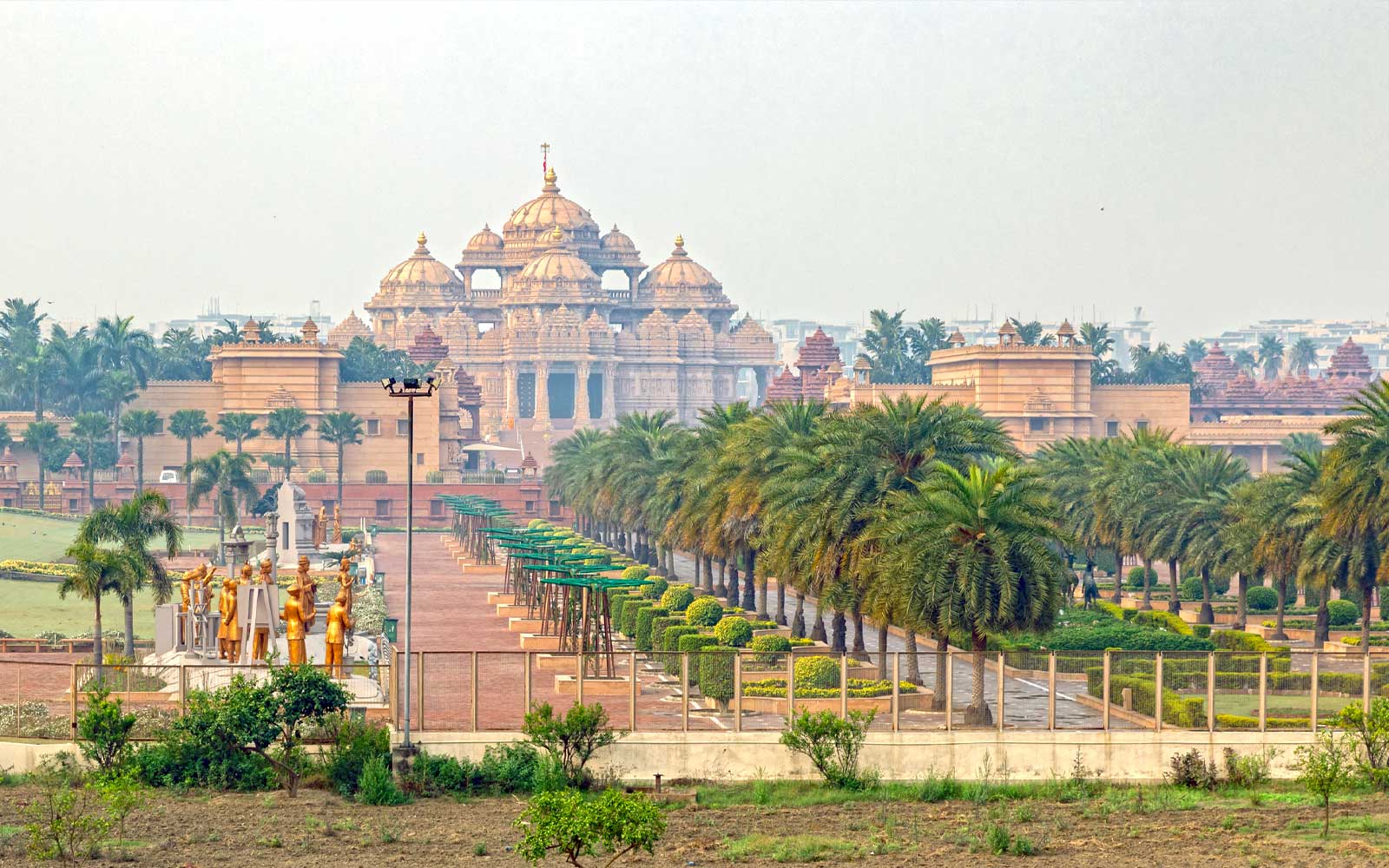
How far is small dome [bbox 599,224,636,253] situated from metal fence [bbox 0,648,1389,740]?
163370mm

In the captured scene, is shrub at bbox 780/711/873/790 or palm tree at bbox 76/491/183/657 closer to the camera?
shrub at bbox 780/711/873/790

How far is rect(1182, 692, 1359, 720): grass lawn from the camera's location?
3216cm

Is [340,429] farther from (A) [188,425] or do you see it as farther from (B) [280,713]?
(B) [280,713]

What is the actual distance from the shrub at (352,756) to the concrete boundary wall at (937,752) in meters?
0.64

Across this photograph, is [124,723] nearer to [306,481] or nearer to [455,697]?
[455,697]

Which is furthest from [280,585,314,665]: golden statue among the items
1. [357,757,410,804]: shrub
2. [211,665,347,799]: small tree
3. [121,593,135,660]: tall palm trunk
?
[121,593,135,660]: tall palm trunk

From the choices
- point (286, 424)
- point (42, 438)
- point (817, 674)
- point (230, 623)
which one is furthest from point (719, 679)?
point (286, 424)

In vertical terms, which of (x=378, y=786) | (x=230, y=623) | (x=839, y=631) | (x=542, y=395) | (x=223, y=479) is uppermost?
Answer: (x=542, y=395)

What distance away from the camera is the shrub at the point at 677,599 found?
165 feet

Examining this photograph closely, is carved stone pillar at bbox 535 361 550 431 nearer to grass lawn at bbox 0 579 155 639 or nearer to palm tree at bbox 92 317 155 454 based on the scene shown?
palm tree at bbox 92 317 155 454

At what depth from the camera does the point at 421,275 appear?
192 m

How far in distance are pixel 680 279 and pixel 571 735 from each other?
163 meters

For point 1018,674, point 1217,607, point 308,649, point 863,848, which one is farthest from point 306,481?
point 863,848

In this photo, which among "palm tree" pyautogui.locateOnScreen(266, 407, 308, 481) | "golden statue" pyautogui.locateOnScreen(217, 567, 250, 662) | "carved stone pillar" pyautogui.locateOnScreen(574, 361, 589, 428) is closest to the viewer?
"golden statue" pyautogui.locateOnScreen(217, 567, 250, 662)
